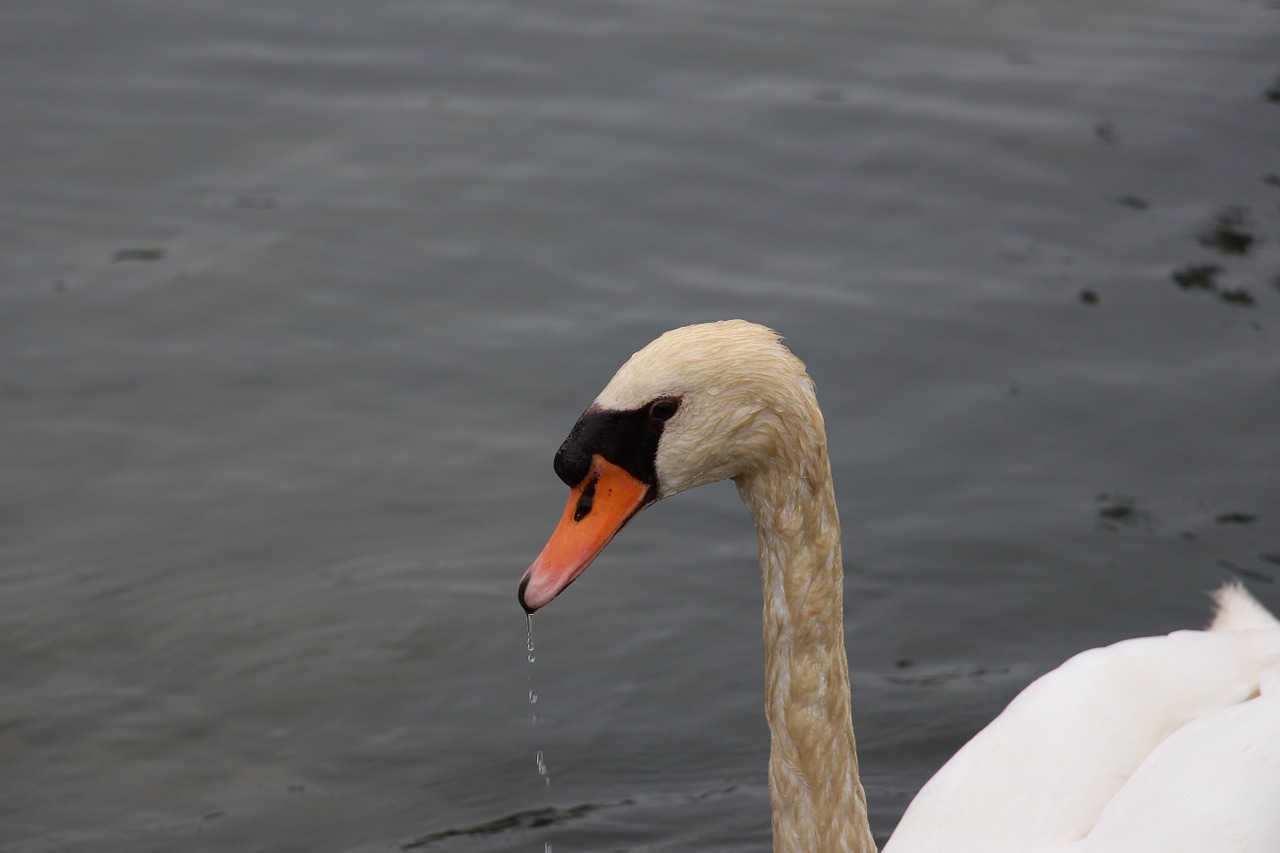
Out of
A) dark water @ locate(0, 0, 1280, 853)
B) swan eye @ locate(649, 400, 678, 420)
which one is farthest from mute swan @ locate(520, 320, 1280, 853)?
dark water @ locate(0, 0, 1280, 853)

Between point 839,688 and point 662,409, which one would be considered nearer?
point 662,409

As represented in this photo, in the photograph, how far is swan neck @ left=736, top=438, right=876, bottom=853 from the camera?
3596 millimetres

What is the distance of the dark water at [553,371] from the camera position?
554 centimetres

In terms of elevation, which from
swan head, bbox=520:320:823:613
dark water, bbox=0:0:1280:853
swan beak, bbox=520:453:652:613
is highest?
swan head, bbox=520:320:823:613

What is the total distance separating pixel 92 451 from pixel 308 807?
2270 millimetres

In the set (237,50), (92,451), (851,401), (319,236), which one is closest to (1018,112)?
(851,401)

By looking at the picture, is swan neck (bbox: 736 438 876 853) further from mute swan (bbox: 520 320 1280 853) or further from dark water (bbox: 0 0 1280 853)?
dark water (bbox: 0 0 1280 853)

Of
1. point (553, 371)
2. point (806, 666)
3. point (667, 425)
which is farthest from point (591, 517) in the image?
point (553, 371)

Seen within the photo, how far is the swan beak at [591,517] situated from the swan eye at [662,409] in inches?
5.7

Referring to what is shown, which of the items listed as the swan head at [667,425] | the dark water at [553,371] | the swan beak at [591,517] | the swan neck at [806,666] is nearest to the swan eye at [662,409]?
the swan head at [667,425]

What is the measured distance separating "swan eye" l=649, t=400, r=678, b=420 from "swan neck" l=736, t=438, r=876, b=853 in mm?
298

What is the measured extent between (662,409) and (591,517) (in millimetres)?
294

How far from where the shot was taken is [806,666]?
3.69 metres

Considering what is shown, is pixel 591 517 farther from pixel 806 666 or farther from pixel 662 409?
pixel 806 666
